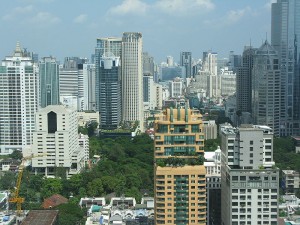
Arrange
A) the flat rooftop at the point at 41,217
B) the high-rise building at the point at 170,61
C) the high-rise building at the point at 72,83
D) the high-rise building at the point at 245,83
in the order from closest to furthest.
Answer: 1. the flat rooftop at the point at 41,217
2. the high-rise building at the point at 245,83
3. the high-rise building at the point at 72,83
4. the high-rise building at the point at 170,61

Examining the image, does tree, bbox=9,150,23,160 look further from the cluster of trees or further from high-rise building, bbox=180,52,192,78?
high-rise building, bbox=180,52,192,78

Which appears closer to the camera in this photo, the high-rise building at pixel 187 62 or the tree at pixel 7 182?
the tree at pixel 7 182

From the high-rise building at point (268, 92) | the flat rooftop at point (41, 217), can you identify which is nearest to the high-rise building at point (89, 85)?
the high-rise building at point (268, 92)


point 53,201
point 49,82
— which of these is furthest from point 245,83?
point 53,201

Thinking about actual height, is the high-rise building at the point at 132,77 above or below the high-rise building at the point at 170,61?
below

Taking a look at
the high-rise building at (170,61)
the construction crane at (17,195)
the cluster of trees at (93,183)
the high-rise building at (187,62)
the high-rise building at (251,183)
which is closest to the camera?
the high-rise building at (251,183)

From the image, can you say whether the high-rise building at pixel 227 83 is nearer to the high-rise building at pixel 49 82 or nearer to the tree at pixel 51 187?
the high-rise building at pixel 49 82

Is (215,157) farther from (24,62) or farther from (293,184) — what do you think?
(24,62)
